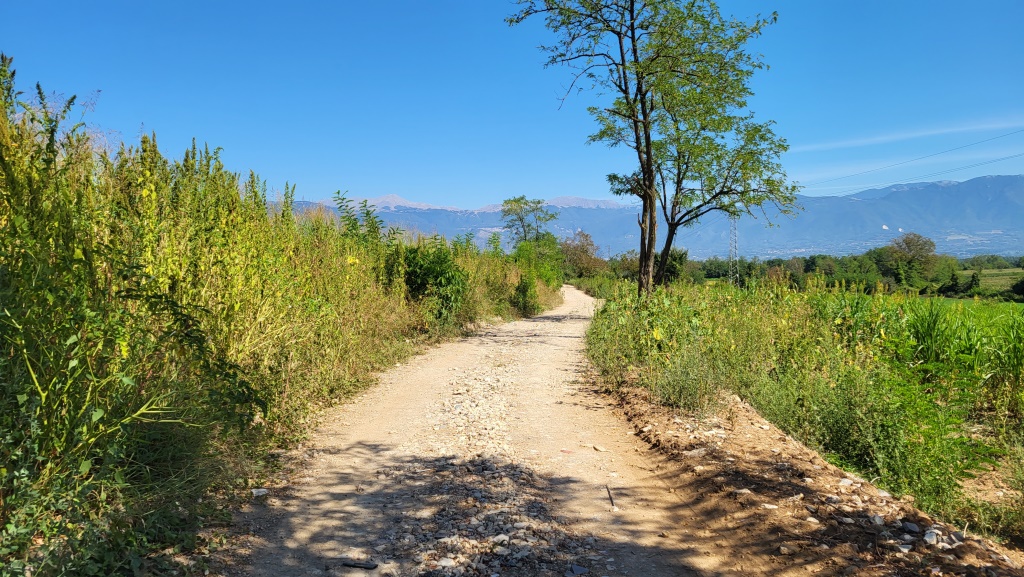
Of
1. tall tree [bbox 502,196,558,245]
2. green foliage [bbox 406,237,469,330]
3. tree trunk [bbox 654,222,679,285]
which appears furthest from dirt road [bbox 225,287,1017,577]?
tall tree [bbox 502,196,558,245]

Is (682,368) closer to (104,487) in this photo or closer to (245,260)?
(245,260)

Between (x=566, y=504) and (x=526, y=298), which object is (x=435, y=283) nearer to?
(x=526, y=298)

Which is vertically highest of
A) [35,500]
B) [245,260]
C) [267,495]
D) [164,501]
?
[245,260]

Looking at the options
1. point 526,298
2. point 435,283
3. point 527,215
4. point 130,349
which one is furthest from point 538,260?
point 527,215

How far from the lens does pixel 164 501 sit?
131 inches

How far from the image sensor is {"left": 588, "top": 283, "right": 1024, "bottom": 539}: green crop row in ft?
15.7

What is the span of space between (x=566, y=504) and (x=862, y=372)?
3.71 m

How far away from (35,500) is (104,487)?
350mm

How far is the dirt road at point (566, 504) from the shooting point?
3248 millimetres

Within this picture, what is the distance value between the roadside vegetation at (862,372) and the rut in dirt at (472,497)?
1491mm

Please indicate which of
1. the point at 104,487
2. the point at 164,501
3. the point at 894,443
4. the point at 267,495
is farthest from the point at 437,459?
the point at 894,443

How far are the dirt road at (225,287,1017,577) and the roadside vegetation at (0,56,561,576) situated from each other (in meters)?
0.57

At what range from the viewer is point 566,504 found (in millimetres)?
4160

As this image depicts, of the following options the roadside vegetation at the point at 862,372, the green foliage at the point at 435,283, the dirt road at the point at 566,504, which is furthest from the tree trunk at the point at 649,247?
the dirt road at the point at 566,504
